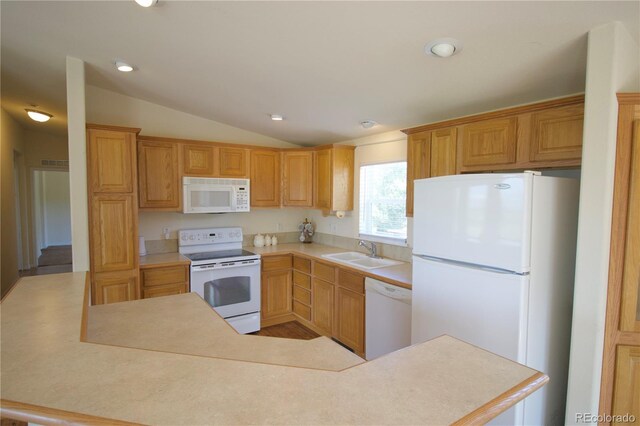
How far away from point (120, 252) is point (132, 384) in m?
2.52

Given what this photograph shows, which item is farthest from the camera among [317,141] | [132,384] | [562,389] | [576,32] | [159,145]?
[317,141]

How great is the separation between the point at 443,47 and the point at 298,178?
2667 millimetres

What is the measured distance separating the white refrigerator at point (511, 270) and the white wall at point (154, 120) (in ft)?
9.64

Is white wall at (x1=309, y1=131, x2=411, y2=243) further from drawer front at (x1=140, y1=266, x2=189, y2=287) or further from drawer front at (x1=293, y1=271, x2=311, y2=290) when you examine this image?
drawer front at (x1=140, y1=266, x2=189, y2=287)

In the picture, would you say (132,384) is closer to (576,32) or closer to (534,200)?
(534,200)

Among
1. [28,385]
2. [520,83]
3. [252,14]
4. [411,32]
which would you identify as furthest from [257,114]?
[28,385]

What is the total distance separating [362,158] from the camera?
392 cm

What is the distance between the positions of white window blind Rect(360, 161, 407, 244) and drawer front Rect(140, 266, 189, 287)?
2054 millimetres

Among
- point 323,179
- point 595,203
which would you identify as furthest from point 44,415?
point 323,179

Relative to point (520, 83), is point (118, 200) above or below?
below

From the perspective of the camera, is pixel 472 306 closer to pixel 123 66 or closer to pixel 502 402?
pixel 502 402

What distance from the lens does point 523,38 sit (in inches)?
64.9

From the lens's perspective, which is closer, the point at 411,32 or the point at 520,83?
the point at 411,32

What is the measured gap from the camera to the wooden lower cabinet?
10.6 feet
